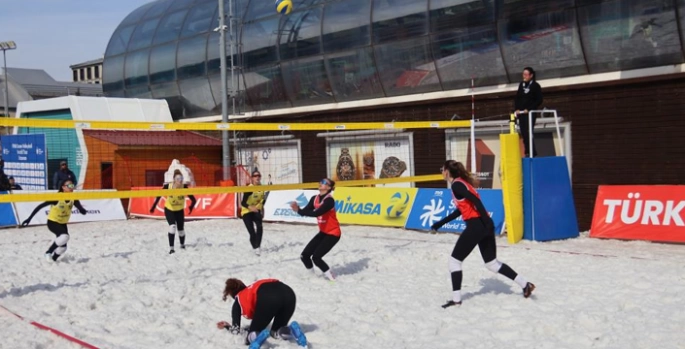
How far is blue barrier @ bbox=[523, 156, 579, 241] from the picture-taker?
12.9 meters

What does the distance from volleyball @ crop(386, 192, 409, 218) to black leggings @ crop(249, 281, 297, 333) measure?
9.75 metres

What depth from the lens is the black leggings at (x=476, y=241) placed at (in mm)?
7738

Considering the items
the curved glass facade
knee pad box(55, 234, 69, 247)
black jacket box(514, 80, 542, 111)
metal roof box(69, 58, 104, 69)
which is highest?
metal roof box(69, 58, 104, 69)

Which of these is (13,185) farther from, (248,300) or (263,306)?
(263,306)

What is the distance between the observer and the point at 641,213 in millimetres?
12750

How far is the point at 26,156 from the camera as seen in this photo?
21609 mm

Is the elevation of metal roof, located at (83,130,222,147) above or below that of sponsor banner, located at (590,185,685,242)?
above

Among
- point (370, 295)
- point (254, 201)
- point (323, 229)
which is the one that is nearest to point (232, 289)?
point (370, 295)

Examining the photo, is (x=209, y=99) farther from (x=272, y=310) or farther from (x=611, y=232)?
(x=272, y=310)

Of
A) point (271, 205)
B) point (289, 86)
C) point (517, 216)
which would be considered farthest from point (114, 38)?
point (517, 216)

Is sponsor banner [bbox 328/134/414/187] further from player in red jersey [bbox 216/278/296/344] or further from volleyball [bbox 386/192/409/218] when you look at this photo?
player in red jersey [bbox 216/278/296/344]

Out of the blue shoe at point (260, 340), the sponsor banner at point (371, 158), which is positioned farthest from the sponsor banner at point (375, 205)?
the blue shoe at point (260, 340)

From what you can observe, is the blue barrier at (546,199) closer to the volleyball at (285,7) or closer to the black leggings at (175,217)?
Result: the black leggings at (175,217)

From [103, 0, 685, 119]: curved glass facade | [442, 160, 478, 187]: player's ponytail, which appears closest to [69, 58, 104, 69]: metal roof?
[103, 0, 685, 119]: curved glass facade
